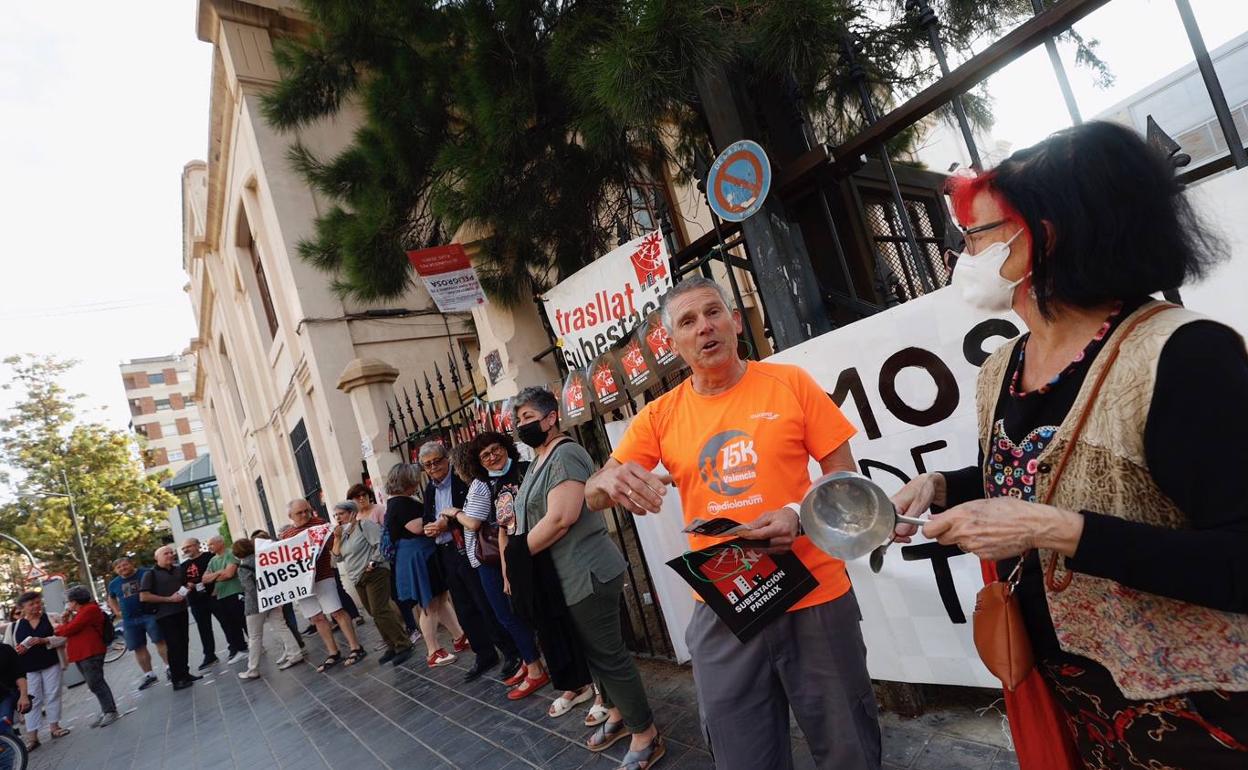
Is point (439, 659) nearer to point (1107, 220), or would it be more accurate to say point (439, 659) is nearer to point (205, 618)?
point (205, 618)

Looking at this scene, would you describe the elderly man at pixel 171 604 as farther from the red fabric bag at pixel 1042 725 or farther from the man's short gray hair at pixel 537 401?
the red fabric bag at pixel 1042 725

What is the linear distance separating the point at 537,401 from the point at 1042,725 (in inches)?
101

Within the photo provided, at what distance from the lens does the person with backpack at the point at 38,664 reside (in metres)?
8.46

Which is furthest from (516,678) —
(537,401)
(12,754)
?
(12,754)

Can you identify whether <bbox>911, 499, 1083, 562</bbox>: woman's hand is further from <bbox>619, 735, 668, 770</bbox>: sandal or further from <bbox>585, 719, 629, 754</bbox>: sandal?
<bbox>585, 719, 629, 754</bbox>: sandal

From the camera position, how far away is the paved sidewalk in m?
2.96

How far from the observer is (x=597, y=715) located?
3.86 m

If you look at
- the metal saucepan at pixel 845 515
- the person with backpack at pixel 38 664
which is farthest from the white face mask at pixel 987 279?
the person with backpack at pixel 38 664

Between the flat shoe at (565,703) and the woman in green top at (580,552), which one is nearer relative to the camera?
the woman in green top at (580,552)

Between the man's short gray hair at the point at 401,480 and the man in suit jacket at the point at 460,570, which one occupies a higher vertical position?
the man's short gray hair at the point at 401,480

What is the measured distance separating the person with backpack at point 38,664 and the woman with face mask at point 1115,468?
1134 centimetres

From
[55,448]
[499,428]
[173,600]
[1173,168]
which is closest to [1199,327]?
[1173,168]

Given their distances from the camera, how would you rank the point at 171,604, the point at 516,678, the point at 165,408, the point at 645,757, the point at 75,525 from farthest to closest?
the point at 165,408 → the point at 75,525 → the point at 171,604 → the point at 516,678 → the point at 645,757

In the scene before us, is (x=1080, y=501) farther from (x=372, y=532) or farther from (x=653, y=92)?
(x=372, y=532)
